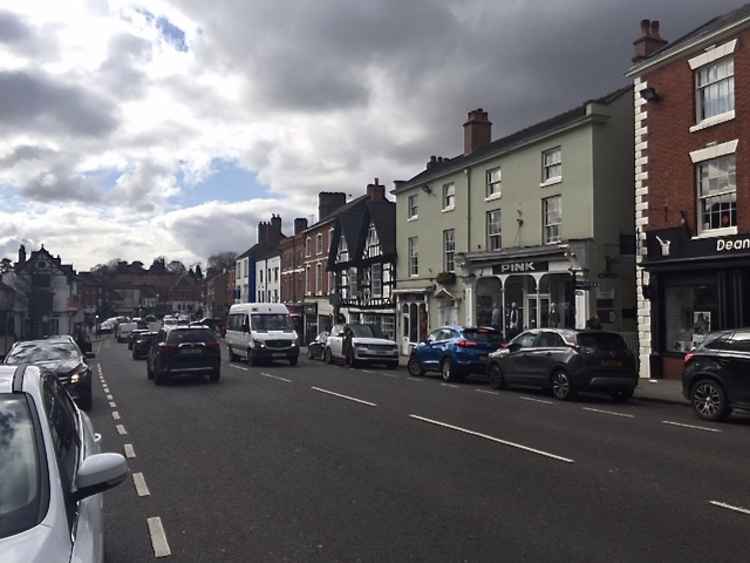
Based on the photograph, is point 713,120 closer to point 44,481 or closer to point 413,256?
point 413,256

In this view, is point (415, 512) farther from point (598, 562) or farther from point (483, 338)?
point (483, 338)

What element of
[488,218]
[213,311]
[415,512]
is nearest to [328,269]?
[488,218]

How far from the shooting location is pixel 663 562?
5.05 metres

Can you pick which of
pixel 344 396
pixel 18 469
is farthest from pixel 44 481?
pixel 344 396

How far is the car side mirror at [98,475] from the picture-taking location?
355cm

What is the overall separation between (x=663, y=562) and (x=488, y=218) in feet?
80.2

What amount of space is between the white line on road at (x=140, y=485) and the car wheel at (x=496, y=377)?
11842mm

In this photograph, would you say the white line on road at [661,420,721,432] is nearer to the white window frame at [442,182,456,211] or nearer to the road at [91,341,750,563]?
the road at [91,341,750,563]

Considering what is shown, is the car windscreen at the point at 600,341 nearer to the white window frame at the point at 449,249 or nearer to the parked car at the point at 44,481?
the parked car at the point at 44,481

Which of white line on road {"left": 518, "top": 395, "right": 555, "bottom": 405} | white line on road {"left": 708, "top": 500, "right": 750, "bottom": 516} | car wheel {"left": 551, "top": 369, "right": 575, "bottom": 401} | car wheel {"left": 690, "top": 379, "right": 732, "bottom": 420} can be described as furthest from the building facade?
white line on road {"left": 708, "top": 500, "right": 750, "bottom": 516}

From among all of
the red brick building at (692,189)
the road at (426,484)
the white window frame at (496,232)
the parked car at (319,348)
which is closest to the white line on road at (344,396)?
Result: the road at (426,484)

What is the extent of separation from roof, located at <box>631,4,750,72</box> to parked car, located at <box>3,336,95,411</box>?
18.0 meters

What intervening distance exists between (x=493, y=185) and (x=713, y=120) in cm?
1084

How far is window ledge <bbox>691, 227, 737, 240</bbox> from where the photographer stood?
18075 mm
